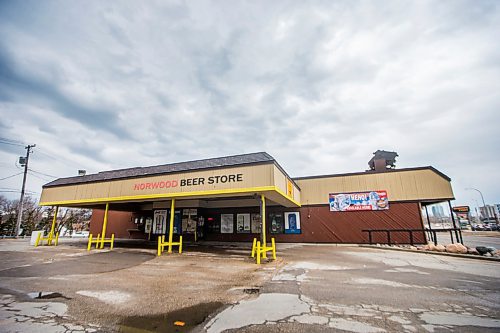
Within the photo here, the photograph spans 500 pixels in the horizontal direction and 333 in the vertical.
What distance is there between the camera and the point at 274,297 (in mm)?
5617

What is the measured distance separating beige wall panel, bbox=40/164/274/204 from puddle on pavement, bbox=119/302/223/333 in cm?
721

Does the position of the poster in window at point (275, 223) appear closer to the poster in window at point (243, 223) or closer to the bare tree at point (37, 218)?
the poster in window at point (243, 223)

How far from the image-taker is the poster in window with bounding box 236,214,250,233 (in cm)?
2134

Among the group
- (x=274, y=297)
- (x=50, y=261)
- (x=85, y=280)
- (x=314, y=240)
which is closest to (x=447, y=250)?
(x=314, y=240)

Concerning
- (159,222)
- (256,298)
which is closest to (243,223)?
(159,222)

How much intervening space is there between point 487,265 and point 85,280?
1477 cm

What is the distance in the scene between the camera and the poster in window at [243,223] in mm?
21337

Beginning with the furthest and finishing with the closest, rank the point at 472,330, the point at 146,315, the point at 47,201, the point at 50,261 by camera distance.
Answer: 1. the point at 47,201
2. the point at 50,261
3. the point at 146,315
4. the point at 472,330

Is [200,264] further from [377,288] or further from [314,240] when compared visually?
[314,240]

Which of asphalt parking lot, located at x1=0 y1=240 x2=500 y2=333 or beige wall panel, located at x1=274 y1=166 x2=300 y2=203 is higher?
beige wall panel, located at x1=274 y1=166 x2=300 y2=203

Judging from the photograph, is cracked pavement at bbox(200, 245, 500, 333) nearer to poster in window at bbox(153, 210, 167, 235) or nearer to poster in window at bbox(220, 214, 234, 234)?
poster in window at bbox(220, 214, 234, 234)

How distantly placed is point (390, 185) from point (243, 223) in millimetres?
12486

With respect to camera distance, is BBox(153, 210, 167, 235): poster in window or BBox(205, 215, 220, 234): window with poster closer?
BBox(205, 215, 220, 234): window with poster

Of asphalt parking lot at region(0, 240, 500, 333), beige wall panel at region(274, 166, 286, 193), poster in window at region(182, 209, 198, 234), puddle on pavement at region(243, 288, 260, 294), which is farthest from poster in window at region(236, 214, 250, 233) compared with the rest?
puddle on pavement at region(243, 288, 260, 294)
